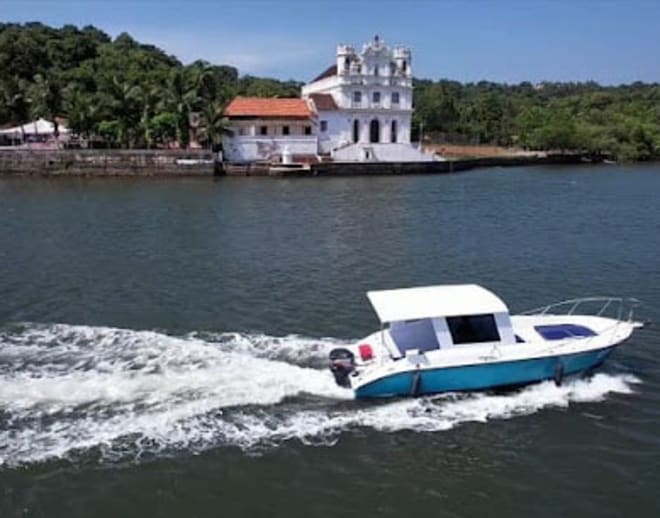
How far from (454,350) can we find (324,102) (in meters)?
78.0

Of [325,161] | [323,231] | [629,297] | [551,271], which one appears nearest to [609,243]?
[551,271]

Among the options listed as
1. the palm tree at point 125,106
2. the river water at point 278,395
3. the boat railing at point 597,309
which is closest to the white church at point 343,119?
the palm tree at point 125,106

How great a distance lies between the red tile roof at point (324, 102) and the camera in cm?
9195

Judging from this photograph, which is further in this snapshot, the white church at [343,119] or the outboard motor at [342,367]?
the white church at [343,119]

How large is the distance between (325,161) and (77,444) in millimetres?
73311

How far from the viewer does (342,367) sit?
1802 cm

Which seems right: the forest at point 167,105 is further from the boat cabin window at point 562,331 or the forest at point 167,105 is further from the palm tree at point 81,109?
the boat cabin window at point 562,331

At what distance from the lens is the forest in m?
86.0

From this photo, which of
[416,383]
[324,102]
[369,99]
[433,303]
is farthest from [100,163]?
[416,383]

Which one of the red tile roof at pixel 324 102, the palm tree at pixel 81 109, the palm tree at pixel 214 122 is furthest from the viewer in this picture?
the red tile roof at pixel 324 102

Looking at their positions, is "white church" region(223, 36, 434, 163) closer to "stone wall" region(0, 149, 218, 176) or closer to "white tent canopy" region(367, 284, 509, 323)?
"stone wall" region(0, 149, 218, 176)

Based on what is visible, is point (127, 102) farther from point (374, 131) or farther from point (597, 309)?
point (597, 309)

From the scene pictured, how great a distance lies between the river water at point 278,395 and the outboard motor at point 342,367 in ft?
0.81

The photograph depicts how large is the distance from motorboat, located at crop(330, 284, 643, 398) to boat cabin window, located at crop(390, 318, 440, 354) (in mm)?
15
